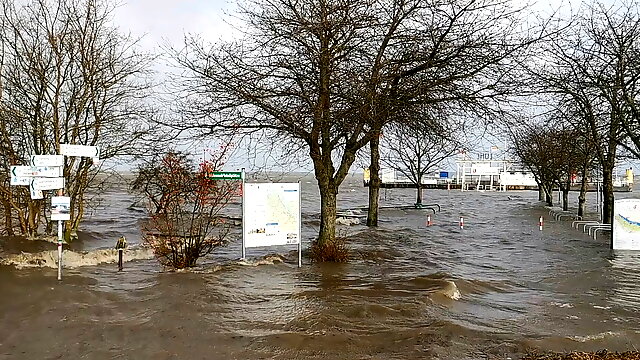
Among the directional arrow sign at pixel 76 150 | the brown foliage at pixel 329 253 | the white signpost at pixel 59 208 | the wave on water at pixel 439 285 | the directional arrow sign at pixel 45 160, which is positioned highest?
the directional arrow sign at pixel 76 150

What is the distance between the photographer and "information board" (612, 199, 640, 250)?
57.9 feet

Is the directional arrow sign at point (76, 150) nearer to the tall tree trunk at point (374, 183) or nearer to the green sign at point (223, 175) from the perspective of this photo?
the green sign at point (223, 175)

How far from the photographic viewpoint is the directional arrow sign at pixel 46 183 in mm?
10566

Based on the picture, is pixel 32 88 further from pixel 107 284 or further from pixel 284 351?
pixel 284 351

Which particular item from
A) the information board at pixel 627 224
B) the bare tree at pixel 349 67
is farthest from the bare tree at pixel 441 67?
the information board at pixel 627 224

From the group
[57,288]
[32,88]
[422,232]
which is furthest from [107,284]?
[422,232]

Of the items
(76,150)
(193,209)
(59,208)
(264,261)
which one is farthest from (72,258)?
(264,261)

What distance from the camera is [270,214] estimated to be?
42.6 feet

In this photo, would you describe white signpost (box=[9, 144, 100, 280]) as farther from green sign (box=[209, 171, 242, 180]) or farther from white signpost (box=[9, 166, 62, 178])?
green sign (box=[209, 171, 242, 180])

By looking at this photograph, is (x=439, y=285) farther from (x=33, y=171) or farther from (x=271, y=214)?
(x=33, y=171)

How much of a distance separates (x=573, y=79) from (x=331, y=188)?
32.5 ft

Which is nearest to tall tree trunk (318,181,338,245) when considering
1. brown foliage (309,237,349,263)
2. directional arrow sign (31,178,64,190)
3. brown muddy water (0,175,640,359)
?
brown foliage (309,237,349,263)

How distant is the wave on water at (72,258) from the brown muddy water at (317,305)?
0.23 ft

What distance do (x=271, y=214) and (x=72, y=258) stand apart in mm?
5815
